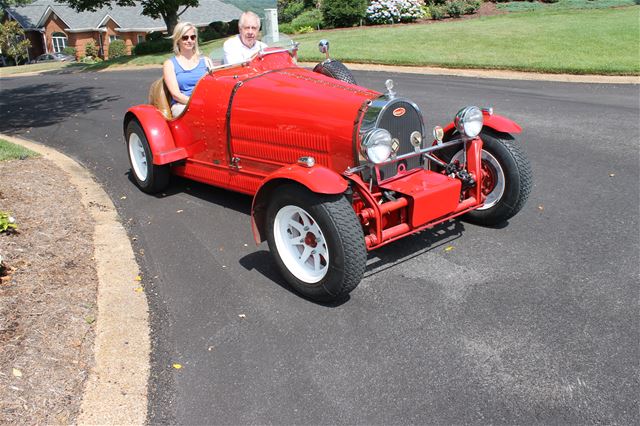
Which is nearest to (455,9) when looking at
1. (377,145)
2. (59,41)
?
(377,145)

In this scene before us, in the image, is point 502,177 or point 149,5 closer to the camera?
point 502,177

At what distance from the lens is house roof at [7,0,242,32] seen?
48750 mm

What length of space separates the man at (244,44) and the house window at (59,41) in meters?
51.5

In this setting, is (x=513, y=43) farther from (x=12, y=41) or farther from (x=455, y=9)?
(x=12, y=41)

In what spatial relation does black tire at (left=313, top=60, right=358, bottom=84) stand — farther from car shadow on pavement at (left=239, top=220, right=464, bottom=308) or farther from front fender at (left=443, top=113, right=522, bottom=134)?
car shadow on pavement at (left=239, top=220, right=464, bottom=308)

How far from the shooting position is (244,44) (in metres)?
6.20

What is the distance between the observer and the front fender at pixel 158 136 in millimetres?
5906

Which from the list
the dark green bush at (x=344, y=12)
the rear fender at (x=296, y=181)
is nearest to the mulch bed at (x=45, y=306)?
the rear fender at (x=296, y=181)

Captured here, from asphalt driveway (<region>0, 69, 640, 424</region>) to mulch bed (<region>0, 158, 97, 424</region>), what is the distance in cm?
45

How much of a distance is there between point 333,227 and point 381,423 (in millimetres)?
1278

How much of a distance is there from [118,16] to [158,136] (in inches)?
1904

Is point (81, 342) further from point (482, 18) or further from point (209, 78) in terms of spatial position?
point (482, 18)

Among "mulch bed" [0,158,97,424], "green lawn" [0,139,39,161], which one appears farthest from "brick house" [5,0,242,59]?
"mulch bed" [0,158,97,424]

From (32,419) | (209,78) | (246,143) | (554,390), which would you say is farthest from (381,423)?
(209,78)
